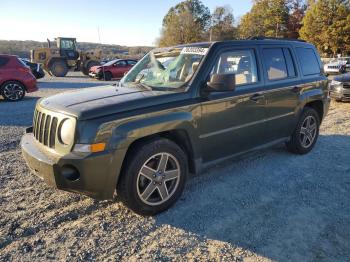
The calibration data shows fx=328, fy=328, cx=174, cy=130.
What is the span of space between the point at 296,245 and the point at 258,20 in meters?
63.2

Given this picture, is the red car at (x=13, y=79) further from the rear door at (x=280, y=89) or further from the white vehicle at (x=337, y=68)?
the white vehicle at (x=337, y=68)

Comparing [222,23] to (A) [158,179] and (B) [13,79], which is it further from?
(A) [158,179]

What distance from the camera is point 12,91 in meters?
12.0

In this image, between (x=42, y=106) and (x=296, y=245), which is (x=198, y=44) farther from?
(x=296, y=245)

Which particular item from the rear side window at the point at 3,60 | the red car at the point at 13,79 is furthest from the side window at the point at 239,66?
the rear side window at the point at 3,60

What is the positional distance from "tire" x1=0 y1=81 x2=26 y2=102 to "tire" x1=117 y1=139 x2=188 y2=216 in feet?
33.4

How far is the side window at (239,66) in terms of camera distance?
13.8ft

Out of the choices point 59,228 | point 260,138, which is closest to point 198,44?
point 260,138

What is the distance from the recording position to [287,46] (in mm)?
5277

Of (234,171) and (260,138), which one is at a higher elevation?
A: (260,138)

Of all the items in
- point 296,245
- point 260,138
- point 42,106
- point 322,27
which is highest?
point 322,27

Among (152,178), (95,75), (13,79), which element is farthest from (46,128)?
(95,75)

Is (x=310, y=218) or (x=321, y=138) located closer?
(x=310, y=218)

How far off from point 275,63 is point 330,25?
49980 mm
